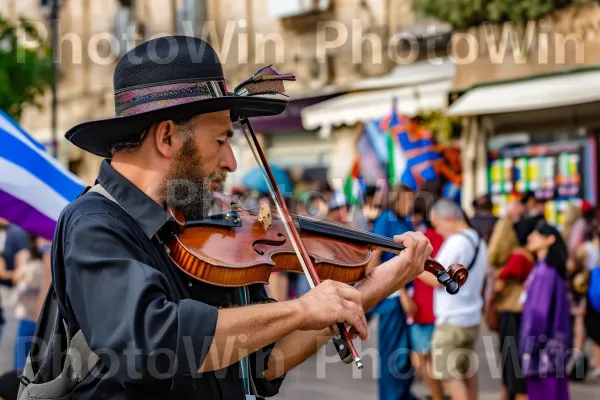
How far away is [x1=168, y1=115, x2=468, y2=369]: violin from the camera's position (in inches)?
88.2

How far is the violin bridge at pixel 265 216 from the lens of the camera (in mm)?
2619

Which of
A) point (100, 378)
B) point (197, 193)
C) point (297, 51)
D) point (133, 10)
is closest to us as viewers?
point (100, 378)

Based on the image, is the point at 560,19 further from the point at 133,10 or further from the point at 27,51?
the point at 133,10

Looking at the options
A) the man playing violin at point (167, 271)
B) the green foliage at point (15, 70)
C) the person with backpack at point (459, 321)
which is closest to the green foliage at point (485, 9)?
the green foliage at point (15, 70)

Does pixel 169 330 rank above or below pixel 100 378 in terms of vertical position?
above

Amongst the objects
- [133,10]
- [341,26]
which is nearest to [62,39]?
[133,10]

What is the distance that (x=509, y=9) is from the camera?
45.3 ft

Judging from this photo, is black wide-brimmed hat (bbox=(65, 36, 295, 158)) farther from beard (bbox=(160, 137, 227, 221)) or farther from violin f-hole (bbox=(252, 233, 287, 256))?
violin f-hole (bbox=(252, 233, 287, 256))

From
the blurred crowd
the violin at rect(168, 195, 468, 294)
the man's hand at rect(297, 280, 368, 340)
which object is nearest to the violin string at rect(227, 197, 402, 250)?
the violin at rect(168, 195, 468, 294)

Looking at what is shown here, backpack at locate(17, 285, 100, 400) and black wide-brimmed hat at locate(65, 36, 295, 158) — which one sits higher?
black wide-brimmed hat at locate(65, 36, 295, 158)

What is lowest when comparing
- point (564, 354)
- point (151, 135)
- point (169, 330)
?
point (564, 354)

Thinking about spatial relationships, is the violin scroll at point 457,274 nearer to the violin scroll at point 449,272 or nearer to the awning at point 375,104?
the violin scroll at point 449,272

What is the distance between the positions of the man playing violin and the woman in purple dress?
4.45m

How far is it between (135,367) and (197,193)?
1.75 feet
